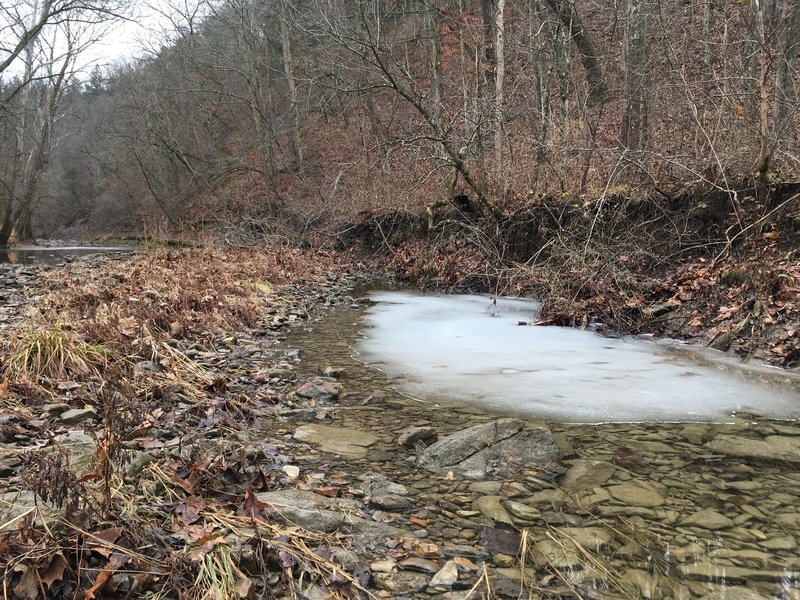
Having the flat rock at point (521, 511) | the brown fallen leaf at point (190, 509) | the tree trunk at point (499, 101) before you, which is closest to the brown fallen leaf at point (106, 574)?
the brown fallen leaf at point (190, 509)

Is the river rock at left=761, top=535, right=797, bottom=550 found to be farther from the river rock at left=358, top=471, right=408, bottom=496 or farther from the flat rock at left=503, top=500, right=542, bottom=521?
the river rock at left=358, top=471, right=408, bottom=496

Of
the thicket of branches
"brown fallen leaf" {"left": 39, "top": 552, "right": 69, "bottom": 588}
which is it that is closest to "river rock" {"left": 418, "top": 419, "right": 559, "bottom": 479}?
"brown fallen leaf" {"left": 39, "top": 552, "right": 69, "bottom": 588}

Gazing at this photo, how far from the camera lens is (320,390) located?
15.0 ft

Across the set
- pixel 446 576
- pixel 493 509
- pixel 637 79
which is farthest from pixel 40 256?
pixel 446 576

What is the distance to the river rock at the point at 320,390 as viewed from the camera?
4.49m

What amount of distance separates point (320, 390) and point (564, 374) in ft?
7.48

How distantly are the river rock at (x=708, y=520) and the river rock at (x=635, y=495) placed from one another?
0.17 metres

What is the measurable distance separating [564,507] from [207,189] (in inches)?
908

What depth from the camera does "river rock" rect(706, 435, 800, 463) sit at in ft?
10.7

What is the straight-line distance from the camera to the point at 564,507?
2.77 metres

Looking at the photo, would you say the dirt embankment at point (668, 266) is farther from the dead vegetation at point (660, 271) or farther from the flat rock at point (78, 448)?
the flat rock at point (78, 448)

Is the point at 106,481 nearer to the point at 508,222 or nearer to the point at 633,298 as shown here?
the point at 633,298

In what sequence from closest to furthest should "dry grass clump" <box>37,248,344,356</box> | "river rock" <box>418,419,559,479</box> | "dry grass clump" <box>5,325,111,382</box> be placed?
"river rock" <box>418,419,559,479</box>
"dry grass clump" <box>5,325,111,382</box>
"dry grass clump" <box>37,248,344,356</box>

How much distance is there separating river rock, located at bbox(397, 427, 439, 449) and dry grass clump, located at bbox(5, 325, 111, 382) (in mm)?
2579
